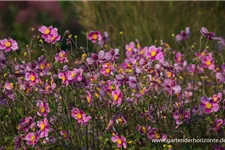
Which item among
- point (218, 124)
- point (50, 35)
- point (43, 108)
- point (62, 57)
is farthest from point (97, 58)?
point (218, 124)

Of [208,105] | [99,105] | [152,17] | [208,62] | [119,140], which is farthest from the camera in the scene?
[152,17]

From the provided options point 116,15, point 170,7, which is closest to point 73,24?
point 116,15

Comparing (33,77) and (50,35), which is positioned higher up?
(50,35)

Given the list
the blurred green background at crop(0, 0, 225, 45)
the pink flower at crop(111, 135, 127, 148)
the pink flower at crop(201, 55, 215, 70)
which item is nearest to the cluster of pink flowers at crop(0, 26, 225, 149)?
the pink flower at crop(111, 135, 127, 148)

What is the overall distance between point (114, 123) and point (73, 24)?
29.9 ft

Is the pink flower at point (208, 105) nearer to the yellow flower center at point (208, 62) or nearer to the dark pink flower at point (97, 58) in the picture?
the dark pink flower at point (97, 58)

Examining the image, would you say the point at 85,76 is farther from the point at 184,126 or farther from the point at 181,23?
the point at 181,23

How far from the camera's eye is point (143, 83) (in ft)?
12.1

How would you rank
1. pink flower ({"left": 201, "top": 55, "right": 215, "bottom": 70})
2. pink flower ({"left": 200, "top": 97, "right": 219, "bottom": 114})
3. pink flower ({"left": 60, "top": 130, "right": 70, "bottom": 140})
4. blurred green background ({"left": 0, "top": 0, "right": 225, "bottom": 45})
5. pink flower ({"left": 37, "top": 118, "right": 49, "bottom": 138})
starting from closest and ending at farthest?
1. pink flower ({"left": 37, "top": 118, "right": 49, "bottom": 138})
2. pink flower ({"left": 200, "top": 97, "right": 219, "bottom": 114})
3. pink flower ({"left": 60, "top": 130, "right": 70, "bottom": 140})
4. pink flower ({"left": 201, "top": 55, "right": 215, "bottom": 70})
5. blurred green background ({"left": 0, "top": 0, "right": 225, "bottom": 45})

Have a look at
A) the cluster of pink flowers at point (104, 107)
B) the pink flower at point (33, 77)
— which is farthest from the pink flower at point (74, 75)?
the pink flower at point (33, 77)

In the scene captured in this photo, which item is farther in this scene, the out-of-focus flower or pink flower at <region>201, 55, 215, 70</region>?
pink flower at <region>201, 55, 215, 70</region>

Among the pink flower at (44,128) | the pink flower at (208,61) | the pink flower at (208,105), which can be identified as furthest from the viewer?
the pink flower at (208,61)

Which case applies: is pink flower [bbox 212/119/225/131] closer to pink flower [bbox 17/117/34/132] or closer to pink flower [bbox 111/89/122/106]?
pink flower [bbox 111/89/122/106]

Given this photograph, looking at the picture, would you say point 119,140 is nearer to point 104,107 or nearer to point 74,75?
point 104,107
